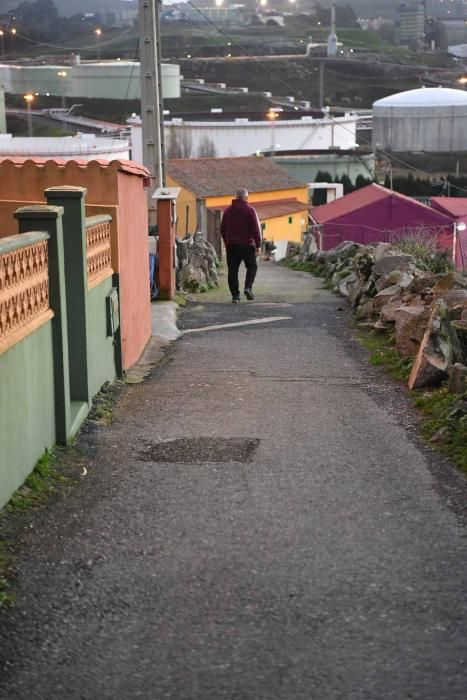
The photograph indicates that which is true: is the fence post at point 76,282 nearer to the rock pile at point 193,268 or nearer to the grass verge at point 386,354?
the grass verge at point 386,354

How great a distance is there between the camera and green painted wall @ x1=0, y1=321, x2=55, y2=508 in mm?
5668

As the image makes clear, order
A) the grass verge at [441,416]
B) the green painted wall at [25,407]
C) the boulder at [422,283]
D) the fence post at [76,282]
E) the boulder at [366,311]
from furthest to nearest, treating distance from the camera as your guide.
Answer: the boulder at [366,311] → the boulder at [422,283] → the fence post at [76,282] → the grass verge at [441,416] → the green painted wall at [25,407]

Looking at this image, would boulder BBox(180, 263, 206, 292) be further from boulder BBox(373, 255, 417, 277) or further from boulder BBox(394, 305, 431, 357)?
boulder BBox(394, 305, 431, 357)

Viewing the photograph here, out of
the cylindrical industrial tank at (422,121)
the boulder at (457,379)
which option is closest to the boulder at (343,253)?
the boulder at (457,379)

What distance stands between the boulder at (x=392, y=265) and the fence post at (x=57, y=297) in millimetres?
7678

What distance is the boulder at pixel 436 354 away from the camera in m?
8.88

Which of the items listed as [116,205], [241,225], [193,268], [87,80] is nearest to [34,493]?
[116,205]

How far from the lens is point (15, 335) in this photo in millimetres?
5961

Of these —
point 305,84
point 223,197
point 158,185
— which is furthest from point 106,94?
point 158,185

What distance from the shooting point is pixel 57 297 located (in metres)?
7.00

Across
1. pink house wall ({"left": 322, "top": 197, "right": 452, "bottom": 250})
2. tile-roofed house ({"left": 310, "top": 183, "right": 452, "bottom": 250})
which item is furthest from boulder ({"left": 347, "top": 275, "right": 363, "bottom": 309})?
pink house wall ({"left": 322, "top": 197, "right": 452, "bottom": 250})

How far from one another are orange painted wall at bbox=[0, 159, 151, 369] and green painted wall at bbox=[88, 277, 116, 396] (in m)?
0.68

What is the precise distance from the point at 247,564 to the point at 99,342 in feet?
12.6

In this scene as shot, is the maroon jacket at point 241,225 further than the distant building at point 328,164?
No
